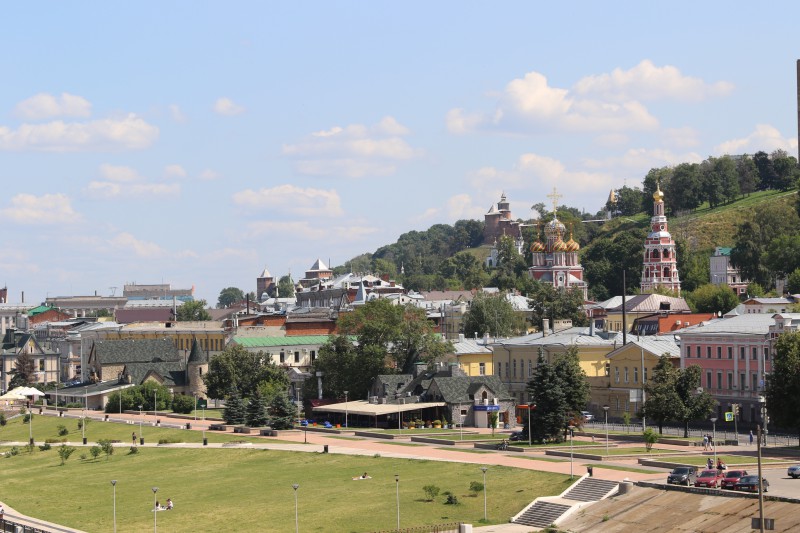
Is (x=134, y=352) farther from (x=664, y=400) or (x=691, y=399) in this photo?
(x=691, y=399)

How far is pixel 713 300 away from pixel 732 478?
114 meters

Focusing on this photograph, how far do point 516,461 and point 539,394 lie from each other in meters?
9.26

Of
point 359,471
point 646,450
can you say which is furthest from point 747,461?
point 359,471

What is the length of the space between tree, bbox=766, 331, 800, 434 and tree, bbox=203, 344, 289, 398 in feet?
185

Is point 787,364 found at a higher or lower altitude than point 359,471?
higher

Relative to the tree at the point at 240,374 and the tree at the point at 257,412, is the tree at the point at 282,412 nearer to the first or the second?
the tree at the point at 257,412

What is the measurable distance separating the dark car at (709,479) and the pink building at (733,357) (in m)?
32.2

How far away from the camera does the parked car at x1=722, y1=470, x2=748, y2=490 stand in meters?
68.1

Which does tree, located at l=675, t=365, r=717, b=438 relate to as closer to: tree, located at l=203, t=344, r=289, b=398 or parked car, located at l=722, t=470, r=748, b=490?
parked car, located at l=722, t=470, r=748, b=490

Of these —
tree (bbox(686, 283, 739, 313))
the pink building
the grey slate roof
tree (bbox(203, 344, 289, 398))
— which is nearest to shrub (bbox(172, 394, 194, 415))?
tree (bbox(203, 344, 289, 398))

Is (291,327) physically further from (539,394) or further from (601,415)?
(539,394)

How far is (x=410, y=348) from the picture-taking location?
133000mm

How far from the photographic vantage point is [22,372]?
Answer: 18838 centimetres

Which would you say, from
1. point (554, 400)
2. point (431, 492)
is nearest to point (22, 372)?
point (554, 400)
